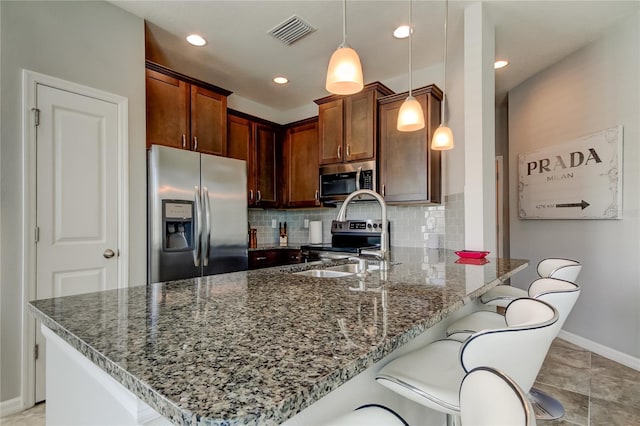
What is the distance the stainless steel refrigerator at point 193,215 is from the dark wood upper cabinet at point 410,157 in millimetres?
1440

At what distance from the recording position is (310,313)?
83 cm

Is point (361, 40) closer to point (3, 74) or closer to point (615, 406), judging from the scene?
point (3, 74)

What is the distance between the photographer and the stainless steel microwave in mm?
3270

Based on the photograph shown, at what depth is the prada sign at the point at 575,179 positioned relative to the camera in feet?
8.95

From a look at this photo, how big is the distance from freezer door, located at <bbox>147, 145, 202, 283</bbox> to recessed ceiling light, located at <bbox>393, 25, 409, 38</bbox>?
2.00m

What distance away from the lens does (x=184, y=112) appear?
117 inches

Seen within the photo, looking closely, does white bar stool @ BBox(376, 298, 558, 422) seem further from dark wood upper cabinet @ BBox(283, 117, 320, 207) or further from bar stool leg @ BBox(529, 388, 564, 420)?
dark wood upper cabinet @ BBox(283, 117, 320, 207)

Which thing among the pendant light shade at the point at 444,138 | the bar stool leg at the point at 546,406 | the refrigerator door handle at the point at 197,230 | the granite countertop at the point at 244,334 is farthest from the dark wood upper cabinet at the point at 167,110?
the bar stool leg at the point at 546,406

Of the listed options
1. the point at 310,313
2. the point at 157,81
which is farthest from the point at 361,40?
the point at 310,313

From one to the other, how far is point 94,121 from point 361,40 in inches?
88.1

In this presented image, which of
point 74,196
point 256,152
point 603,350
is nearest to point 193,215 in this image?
point 74,196

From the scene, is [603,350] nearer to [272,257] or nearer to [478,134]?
[478,134]

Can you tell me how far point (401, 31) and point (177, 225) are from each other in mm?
2483

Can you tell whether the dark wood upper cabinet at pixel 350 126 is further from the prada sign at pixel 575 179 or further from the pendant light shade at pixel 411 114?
the prada sign at pixel 575 179
